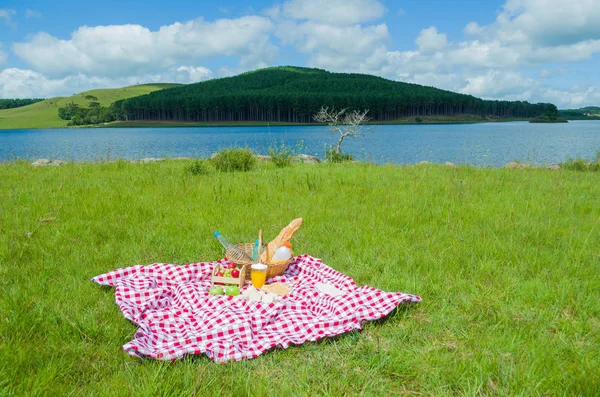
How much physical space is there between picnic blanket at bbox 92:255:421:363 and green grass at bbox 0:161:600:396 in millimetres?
93

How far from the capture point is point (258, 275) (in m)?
3.74

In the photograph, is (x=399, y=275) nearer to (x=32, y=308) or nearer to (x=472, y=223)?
(x=472, y=223)

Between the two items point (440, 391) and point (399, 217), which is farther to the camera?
point (399, 217)

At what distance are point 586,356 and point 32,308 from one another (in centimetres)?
391

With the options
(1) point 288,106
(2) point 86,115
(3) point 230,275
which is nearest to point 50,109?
(2) point 86,115

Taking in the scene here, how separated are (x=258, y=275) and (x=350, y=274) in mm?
925

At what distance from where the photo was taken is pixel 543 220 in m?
5.54

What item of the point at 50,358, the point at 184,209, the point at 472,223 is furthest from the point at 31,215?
the point at 472,223

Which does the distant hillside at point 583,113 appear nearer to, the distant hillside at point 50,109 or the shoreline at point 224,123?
the shoreline at point 224,123

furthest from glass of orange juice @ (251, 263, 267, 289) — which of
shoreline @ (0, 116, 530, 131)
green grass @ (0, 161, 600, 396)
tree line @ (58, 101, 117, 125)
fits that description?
tree line @ (58, 101, 117, 125)

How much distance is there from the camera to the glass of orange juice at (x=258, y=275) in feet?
12.2

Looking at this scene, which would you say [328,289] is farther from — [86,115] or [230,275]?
[86,115]

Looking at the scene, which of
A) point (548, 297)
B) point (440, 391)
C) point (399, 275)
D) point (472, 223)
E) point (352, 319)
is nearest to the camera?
point (440, 391)

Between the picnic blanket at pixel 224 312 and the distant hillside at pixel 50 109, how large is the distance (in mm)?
85592
